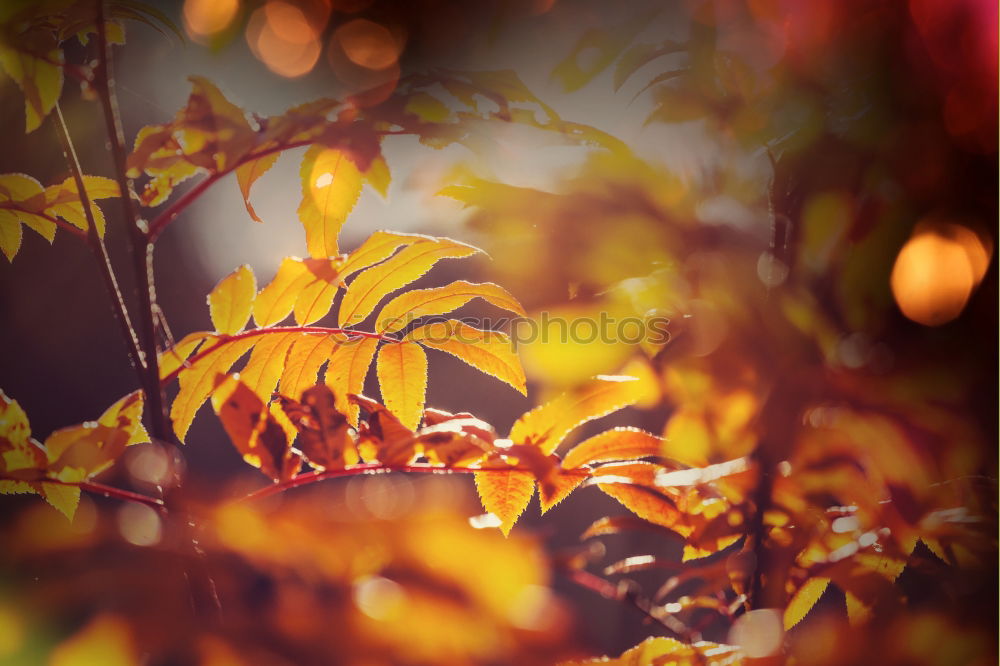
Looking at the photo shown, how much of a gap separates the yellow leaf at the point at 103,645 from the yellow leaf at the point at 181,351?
195mm

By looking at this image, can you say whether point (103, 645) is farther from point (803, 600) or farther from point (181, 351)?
point (803, 600)

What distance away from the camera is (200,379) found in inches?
17.8

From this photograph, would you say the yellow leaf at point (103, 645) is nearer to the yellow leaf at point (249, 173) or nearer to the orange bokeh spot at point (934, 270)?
the yellow leaf at point (249, 173)

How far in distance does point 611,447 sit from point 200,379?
1.11ft

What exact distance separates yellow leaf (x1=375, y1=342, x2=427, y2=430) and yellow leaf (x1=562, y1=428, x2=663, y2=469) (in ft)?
0.46

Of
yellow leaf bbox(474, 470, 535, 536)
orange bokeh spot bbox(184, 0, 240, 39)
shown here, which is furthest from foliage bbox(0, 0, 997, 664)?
orange bokeh spot bbox(184, 0, 240, 39)

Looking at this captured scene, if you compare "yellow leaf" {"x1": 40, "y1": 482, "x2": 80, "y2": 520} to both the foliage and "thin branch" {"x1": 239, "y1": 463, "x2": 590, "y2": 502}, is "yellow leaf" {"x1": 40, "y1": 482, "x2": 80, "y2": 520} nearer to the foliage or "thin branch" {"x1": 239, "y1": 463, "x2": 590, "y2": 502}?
the foliage

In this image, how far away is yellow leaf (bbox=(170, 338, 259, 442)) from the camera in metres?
0.45

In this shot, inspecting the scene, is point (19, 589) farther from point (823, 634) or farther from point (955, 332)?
point (955, 332)

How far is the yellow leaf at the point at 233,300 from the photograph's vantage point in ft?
1.48

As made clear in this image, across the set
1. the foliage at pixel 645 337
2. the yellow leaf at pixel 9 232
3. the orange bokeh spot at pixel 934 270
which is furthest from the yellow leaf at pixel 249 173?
the orange bokeh spot at pixel 934 270

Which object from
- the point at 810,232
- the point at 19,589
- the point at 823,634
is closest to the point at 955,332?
the point at 810,232

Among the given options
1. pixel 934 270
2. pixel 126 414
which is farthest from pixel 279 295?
pixel 934 270

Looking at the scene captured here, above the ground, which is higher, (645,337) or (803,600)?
(645,337)
